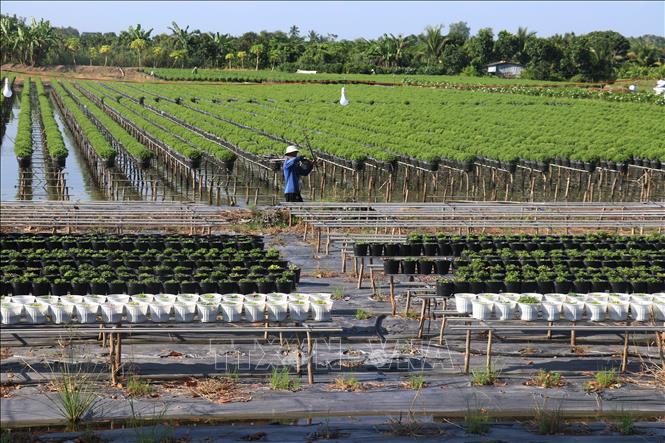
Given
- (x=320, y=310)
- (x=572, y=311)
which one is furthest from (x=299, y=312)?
(x=572, y=311)

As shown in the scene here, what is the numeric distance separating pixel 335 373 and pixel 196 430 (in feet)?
8.19

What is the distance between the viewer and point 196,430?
34.3 feet

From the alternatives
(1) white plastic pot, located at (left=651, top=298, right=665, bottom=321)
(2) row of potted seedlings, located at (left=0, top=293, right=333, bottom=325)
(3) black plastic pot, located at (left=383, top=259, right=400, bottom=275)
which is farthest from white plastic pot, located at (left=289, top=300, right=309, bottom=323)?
(1) white plastic pot, located at (left=651, top=298, right=665, bottom=321)

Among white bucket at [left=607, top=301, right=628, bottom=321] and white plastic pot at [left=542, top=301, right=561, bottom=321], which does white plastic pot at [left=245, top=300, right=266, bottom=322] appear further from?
white bucket at [left=607, top=301, right=628, bottom=321]

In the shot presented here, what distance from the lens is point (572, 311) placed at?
41.0 ft

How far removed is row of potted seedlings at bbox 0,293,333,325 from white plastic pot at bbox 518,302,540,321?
7.63 feet

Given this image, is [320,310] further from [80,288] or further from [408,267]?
[408,267]

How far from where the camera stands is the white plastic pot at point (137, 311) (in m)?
12.1

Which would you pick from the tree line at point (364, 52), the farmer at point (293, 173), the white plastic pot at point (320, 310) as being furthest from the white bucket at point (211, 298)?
the tree line at point (364, 52)

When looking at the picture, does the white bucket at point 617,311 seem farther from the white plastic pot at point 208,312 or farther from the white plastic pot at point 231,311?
the white plastic pot at point 208,312

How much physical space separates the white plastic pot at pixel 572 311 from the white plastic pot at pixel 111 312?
5298mm

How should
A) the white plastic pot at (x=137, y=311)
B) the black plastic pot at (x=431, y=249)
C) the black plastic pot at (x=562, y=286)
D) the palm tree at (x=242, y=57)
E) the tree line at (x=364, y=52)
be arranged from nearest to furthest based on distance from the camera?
1. the white plastic pot at (x=137, y=311)
2. the black plastic pot at (x=562, y=286)
3. the black plastic pot at (x=431, y=249)
4. the tree line at (x=364, y=52)
5. the palm tree at (x=242, y=57)

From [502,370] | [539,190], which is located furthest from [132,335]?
[539,190]

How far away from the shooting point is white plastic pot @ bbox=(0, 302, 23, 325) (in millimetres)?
12023
